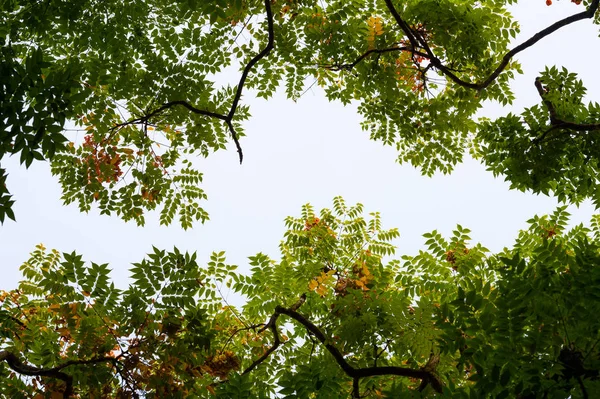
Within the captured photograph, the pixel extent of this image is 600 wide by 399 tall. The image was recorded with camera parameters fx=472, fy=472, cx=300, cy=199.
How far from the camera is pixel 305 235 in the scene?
9688 millimetres

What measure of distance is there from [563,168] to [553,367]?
524 cm

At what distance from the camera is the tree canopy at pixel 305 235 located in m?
3.54

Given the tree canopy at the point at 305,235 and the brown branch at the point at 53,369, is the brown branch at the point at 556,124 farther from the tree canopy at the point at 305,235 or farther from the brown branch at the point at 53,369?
the brown branch at the point at 53,369

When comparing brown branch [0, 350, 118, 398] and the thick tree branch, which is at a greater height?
the thick tree branch

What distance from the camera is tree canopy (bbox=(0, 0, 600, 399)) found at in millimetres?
3535

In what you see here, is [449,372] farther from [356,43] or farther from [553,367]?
[356,43]

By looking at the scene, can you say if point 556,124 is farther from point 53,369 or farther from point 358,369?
point 53,369

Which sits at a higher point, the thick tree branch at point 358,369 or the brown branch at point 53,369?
the thick tree branch at point 358,369

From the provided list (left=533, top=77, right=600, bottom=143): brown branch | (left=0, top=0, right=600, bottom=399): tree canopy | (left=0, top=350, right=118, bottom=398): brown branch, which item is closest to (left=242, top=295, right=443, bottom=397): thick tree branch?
(left=0, top=0, right=600, bottom=399): tree canopy

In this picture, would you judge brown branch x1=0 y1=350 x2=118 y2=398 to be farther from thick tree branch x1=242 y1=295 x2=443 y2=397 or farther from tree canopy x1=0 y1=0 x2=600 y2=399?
thick tree branch x1=242 y1=295 x2=443 y2=397

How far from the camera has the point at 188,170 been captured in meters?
8.97

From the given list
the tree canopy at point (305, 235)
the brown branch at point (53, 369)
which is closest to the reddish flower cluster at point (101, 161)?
the tree canopy at point (305, 235)

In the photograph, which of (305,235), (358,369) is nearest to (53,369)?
(358,369)

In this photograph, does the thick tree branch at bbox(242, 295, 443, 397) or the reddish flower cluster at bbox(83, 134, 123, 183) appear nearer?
the thick tree branch at bbox(242, 295, 443, 397)
